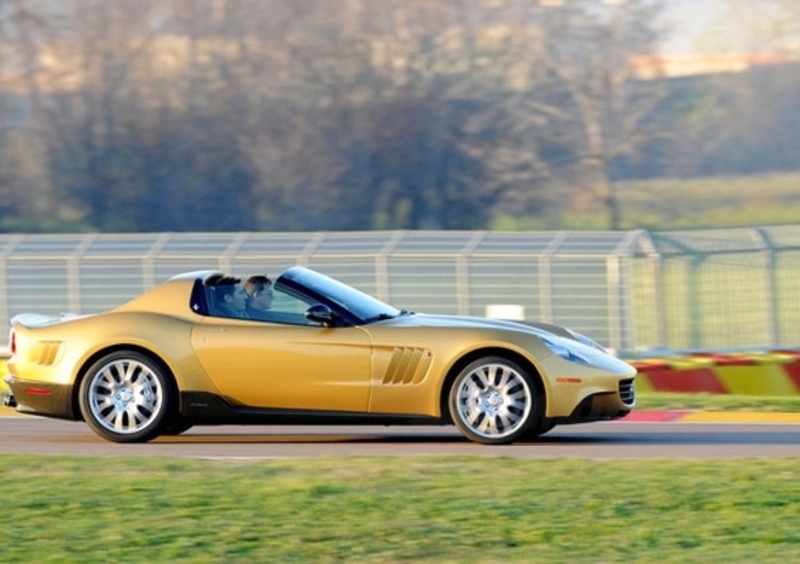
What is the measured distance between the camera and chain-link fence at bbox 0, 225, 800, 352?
2056cm

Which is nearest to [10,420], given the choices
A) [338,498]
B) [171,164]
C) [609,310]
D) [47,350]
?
[47,350]

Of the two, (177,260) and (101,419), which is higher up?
(177,260)

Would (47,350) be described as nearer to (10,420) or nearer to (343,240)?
(10,420)

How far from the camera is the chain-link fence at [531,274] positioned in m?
20.6

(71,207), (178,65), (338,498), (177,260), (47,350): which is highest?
(178,65)

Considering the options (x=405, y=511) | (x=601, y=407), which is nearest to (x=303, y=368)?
(x=601, y=407)

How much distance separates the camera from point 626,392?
11.7 m

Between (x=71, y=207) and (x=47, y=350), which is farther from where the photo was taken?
(x=71, y=207)

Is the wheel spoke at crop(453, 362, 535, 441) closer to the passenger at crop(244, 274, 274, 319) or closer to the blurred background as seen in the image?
the passenger at crop(244, 274, 274, 319)

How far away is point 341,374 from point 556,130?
3636 centimetres

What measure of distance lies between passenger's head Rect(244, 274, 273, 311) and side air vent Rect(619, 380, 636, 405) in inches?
96.3

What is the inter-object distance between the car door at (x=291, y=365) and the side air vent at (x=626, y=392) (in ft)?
5.55

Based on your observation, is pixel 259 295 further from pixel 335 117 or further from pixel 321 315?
pixel 335 117

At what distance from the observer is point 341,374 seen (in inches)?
453
